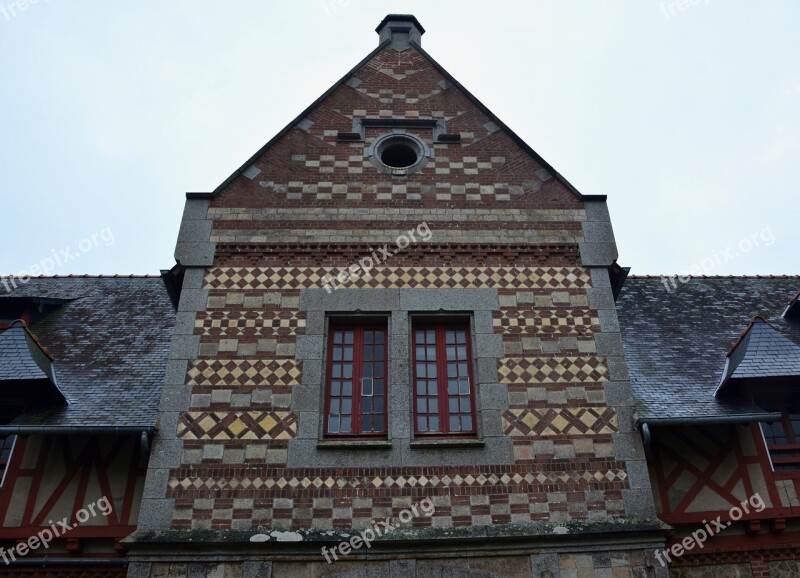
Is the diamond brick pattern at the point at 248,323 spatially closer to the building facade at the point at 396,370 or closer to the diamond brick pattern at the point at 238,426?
the building facade at the point at 396,370

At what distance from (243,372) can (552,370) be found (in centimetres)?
360

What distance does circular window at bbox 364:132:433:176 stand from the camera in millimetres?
9992

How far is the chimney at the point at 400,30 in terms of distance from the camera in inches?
459

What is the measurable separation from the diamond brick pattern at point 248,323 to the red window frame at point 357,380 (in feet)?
1.66

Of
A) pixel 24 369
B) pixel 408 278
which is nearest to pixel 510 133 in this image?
pixel 408 278

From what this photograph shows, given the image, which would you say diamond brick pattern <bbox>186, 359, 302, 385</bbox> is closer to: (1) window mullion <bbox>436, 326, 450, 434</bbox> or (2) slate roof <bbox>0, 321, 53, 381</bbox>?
(1) window mullion <bbox>436, 326, 450, 434</bbox>

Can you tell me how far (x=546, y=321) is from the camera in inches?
344

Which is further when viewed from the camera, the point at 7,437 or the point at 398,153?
the point at 398,153

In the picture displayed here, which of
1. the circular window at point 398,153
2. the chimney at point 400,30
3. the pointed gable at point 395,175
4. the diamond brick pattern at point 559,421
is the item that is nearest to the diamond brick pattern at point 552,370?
the diamond brick pattern at point 559,421

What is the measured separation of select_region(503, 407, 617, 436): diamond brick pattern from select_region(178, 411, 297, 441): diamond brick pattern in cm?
246

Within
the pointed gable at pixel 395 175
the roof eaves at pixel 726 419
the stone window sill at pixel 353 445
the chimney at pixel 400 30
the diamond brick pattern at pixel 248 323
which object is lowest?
the stone window sill at pixel 353 445

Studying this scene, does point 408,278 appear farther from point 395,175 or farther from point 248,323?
point 248,323

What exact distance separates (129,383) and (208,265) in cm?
195

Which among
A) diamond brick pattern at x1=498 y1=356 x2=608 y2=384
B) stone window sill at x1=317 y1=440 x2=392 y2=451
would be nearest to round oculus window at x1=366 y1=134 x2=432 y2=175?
diamond brick pattern at x1=498 y1=356 x2=608 y2=384
